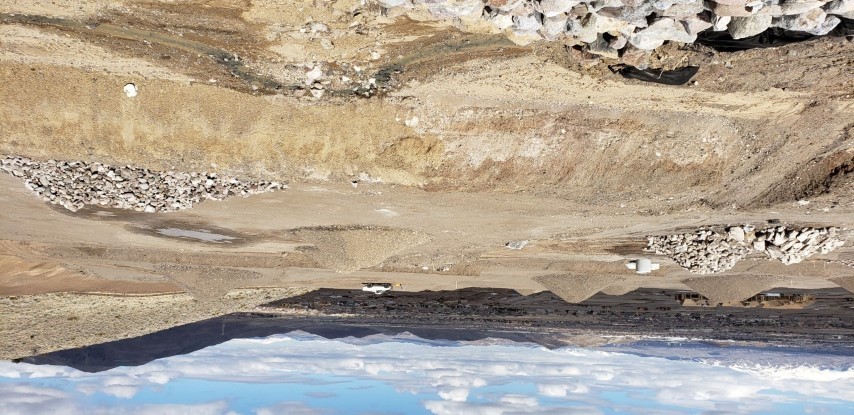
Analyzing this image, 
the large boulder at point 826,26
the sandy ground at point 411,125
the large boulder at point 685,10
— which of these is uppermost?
the large boulder at point 685,10

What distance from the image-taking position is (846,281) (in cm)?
937

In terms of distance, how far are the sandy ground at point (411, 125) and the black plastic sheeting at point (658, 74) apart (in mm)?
98

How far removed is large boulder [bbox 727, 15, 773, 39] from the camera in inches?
185

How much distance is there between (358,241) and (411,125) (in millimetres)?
2427


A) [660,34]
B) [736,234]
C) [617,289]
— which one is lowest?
[617,289]

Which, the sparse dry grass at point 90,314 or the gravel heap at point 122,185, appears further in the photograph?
the sparse dry grass at point 90,314

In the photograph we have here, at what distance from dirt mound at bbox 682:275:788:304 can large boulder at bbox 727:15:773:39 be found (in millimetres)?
5403

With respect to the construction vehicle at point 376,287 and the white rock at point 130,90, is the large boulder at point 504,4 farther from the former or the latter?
the construction vehicle at point 376,287

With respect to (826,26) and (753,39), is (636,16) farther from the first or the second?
(826,26)

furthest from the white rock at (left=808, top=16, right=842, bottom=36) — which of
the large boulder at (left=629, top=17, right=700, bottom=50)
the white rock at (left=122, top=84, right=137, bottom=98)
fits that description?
the white rock at (left=122, top=84, right=137, bottom=98)

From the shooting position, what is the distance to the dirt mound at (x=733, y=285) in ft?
30.6

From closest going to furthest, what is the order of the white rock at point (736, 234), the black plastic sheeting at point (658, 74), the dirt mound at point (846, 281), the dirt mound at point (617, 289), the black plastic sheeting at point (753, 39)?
1. the black plastic sheeting at point (753, 39)
2. the black plastic sheeting at point (658, 74)
3. the white rock at point (736, 234)
4. the dirt mound at point (846, 281)
5. the dirt mound at point (617, 289)

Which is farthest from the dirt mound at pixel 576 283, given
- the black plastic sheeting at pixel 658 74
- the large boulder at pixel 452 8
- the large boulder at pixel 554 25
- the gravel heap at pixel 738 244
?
the large boulder at pixel 452 8

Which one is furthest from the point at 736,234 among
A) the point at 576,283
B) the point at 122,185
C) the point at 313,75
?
the point at 122,185
